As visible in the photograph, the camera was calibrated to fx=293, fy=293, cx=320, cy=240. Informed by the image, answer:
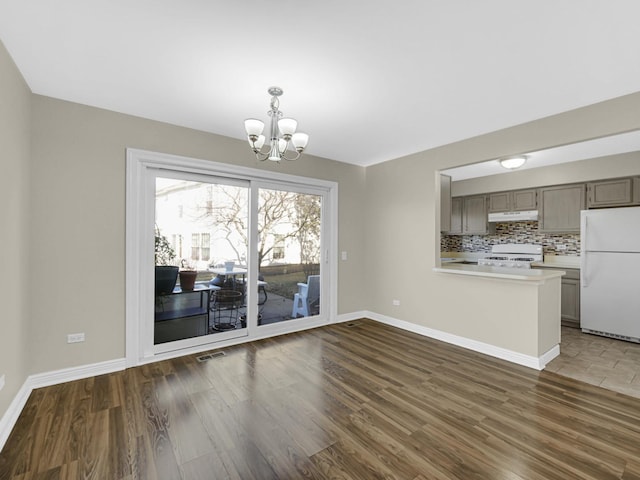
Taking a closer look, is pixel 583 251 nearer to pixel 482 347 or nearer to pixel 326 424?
pixel 482 347

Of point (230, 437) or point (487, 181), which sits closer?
point (230, 437)

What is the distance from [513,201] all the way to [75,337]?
6613 mm

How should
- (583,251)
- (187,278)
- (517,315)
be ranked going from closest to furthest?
(517,315) → (187,278) → (583,251)

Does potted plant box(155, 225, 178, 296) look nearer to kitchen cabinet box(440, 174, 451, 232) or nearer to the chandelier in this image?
the chandelier

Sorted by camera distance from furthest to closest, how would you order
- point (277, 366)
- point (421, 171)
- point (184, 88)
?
point (421, 171)
point (277, 366)
point (184, 88)

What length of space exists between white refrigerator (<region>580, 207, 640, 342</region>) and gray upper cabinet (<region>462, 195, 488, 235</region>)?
1665mm

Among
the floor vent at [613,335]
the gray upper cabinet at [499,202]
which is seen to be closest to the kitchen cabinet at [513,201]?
the gray upper cabinet at [499,202]

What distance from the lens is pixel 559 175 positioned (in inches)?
185

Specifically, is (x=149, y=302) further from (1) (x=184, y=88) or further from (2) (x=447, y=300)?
(2) (x=447, y=300)

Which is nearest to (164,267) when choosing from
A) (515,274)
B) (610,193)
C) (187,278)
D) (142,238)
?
(187,278)

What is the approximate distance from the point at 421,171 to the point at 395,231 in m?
0.97

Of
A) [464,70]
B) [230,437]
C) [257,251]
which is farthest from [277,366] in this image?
[464,70]

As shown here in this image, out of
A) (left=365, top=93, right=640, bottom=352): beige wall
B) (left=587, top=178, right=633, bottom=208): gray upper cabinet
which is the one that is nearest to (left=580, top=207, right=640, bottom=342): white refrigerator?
(left=587, top=178, right=633, bottom=208): gray upper cabinet

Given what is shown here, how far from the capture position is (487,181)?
5.63 metres
